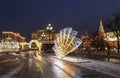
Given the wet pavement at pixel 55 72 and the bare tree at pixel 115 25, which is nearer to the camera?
the wet pavement at pixel 55 72

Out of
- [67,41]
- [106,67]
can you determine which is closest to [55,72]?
[106,67]

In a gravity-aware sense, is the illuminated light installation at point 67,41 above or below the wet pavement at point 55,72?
above

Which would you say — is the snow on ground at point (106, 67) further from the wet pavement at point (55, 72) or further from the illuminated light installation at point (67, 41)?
the illuminated light installation at point (67, 41)

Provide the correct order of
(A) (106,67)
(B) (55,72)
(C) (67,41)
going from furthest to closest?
(C) (67,41), (A) (106,67), (B) (55,72)

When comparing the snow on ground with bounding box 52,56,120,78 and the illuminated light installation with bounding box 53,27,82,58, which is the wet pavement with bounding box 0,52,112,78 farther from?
the illuminated light installation with bounding box 53,27,82,58

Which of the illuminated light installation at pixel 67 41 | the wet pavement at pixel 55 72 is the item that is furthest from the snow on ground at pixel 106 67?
the illuminated light installation at pixel 67 41

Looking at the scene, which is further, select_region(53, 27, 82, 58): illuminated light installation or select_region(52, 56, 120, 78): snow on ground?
select_region(53, 27, 82, 58): illuminated light installation

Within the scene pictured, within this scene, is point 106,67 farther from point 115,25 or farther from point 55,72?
point 115,25

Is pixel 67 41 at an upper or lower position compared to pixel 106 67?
upper

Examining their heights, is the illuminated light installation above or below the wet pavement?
above

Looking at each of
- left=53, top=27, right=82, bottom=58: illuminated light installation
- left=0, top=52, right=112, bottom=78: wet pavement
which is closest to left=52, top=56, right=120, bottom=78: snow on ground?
left=0, top=52, right=112, bottom=78: wet pavement

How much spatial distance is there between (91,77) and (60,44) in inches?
1396

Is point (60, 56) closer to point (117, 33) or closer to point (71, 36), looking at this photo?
point (71, 36)

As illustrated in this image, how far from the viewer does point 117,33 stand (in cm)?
9569
